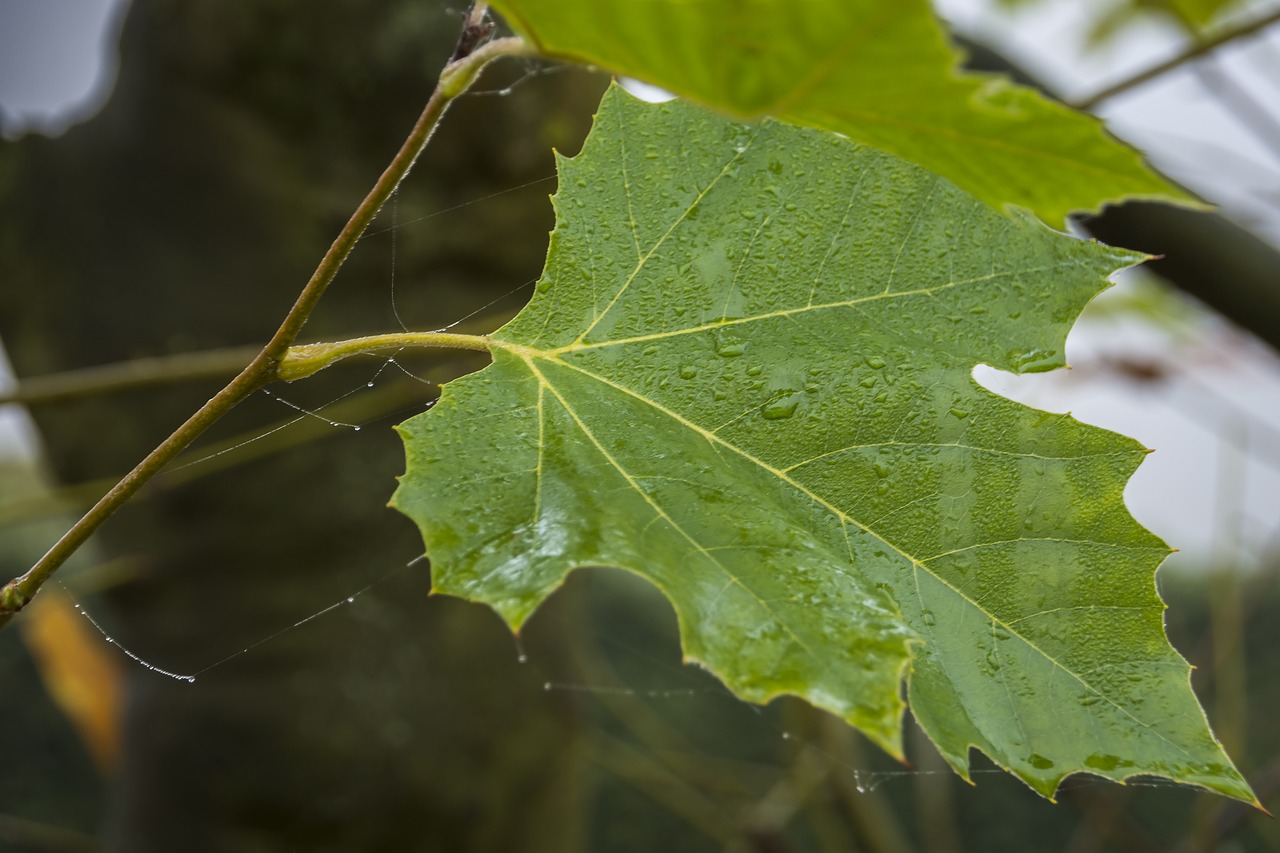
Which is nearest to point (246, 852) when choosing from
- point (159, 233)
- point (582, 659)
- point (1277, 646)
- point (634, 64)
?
point (582, 659)

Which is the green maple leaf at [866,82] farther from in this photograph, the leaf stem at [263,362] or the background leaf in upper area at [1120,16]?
the background leaf in upper area at [1120,16]

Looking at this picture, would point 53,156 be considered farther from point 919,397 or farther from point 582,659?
point 919,397

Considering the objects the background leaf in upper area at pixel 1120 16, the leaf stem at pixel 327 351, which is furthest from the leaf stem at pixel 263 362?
the background leaf in upper area at pixel 1120 16

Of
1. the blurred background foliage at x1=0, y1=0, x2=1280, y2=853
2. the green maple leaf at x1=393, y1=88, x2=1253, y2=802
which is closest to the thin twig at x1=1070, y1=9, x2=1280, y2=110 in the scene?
the blurred background foliage at x1=0, y1=0, x2=1280, y2=853

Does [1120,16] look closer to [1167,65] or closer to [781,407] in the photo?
[1167,65]

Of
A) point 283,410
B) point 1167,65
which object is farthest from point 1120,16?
point 283,410

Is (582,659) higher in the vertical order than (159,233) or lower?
lower
